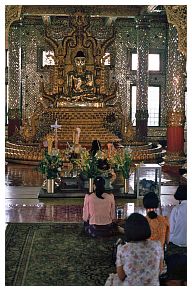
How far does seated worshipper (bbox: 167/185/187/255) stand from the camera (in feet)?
23.6

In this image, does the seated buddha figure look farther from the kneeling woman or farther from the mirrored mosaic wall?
the kneeling woman

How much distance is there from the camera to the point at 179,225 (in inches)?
284

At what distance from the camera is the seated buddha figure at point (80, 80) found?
18.7 meters

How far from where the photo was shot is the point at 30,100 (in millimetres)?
21656

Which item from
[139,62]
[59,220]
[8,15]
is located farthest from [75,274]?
[139,62]

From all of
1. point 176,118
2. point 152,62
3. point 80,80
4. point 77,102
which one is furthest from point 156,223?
point 152,62

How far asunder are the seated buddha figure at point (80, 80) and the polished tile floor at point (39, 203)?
5.77 m

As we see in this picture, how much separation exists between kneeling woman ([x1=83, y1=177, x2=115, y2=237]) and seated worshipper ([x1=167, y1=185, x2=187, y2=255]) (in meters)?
1.06

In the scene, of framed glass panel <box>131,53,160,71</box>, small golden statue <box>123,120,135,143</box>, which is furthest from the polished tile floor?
framed glass panel <box>131,53,160,71</box>

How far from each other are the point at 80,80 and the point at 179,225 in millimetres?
12266

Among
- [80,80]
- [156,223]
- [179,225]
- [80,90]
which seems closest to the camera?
[156,223]

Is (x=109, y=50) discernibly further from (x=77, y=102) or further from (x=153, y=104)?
(x=77, y=102)

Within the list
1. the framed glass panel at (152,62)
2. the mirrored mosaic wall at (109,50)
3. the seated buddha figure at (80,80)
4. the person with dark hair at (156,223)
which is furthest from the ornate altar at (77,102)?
the person with dark hair at (156,223)
